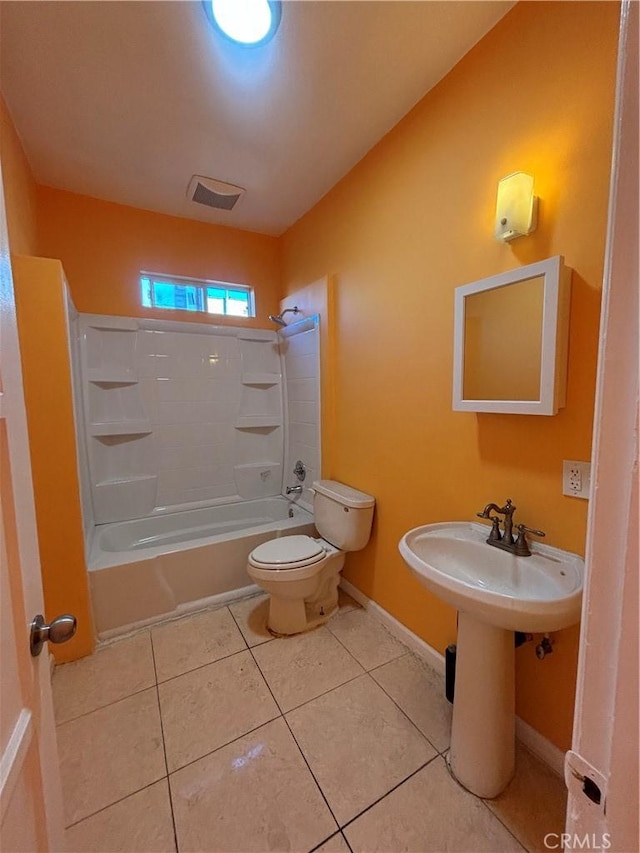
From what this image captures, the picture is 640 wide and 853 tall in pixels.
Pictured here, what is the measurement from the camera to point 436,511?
5.30 feet

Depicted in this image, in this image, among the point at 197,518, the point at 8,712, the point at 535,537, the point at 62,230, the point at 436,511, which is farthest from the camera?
the point at 197,518

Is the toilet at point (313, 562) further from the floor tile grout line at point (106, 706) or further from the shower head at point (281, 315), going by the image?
the shower head at point (281, 315)

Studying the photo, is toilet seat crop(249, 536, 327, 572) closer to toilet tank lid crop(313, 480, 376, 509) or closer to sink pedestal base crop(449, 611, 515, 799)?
toilet tank lid crop(313, 480, 376, 509)

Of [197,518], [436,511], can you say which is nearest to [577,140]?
[436,511]

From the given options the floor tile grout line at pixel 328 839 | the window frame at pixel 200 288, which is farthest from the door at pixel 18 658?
the window frame at pixel 200 288

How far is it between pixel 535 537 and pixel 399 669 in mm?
954

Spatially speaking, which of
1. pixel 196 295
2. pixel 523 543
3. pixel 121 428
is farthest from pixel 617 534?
pixel 196 295

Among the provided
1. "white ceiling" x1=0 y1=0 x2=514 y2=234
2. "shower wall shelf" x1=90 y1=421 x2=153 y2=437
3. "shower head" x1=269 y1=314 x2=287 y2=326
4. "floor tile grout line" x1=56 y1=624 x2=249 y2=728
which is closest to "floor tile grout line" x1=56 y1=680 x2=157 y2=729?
"floor tile grout line" x1=56 y1=624 x2=249 y2=728

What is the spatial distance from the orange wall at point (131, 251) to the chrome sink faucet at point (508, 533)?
94.6 inches

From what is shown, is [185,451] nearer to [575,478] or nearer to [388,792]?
[388,792]

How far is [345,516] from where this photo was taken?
2.00 metres

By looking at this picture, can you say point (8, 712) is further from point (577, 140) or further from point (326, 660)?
point (577, 140)

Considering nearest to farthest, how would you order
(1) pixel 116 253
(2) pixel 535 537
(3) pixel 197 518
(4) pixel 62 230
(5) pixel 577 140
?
1. (5) pixel 577 140
2. (2) pixel 535 537
3. (4) pixel 62 230
4. (1) pixel 116 253
5. (3) pixel 197 518

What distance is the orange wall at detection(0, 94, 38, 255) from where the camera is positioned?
1.48 meters
